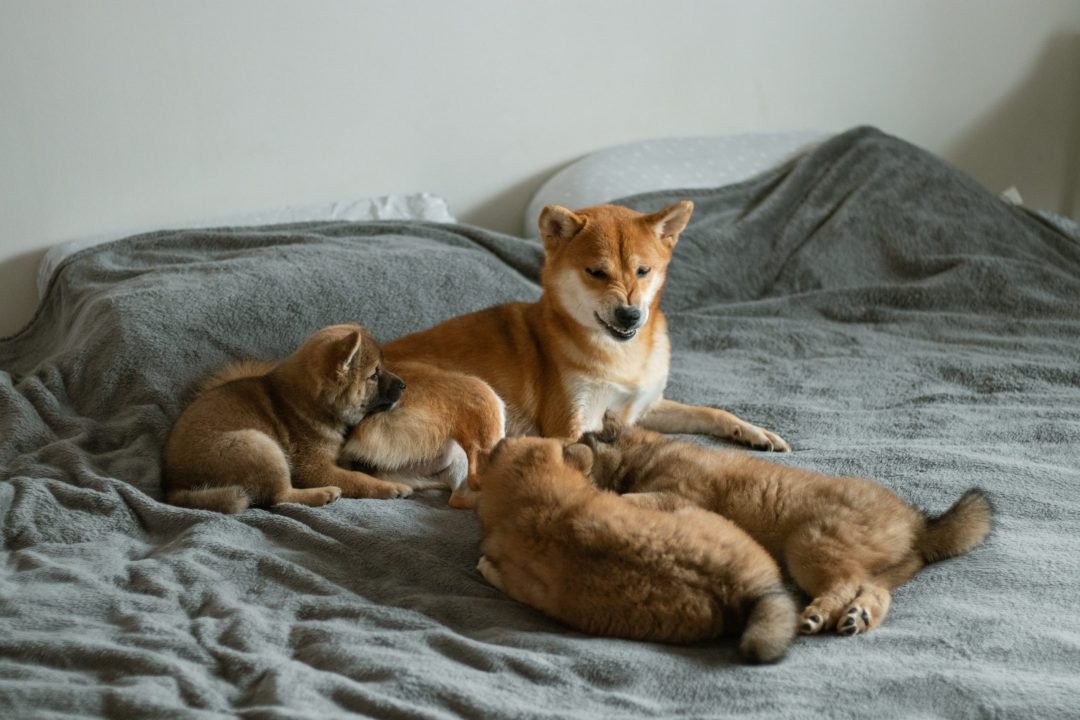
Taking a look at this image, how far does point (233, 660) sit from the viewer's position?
1736mm

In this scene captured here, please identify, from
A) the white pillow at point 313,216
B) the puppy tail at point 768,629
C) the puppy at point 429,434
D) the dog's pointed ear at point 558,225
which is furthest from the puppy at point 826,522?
the white pillow at point 313,216

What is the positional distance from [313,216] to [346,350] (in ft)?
4.16

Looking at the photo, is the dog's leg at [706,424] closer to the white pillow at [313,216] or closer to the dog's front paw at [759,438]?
the dog's front paw at [759,438]

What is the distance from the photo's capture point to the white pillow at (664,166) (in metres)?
3.94

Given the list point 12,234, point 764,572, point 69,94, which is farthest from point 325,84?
point 764,572

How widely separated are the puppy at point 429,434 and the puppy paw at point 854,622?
985 mm

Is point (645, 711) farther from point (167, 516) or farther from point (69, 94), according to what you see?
point (69, 94)

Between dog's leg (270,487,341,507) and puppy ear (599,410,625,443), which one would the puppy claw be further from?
dog's leg (270,487,341,507)

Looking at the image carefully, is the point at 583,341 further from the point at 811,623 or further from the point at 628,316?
the point at 811,623

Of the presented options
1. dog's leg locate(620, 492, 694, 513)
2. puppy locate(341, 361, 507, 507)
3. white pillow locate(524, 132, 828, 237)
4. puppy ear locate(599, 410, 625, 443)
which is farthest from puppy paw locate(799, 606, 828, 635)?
white pillow locate(524, 132, 828, 237)

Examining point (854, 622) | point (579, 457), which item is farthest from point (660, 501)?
point (854, 622)

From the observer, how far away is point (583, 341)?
2850mm

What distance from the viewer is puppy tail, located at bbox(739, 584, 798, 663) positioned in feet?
5.48

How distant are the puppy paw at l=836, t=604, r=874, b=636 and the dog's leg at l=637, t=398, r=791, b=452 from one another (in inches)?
37.0
